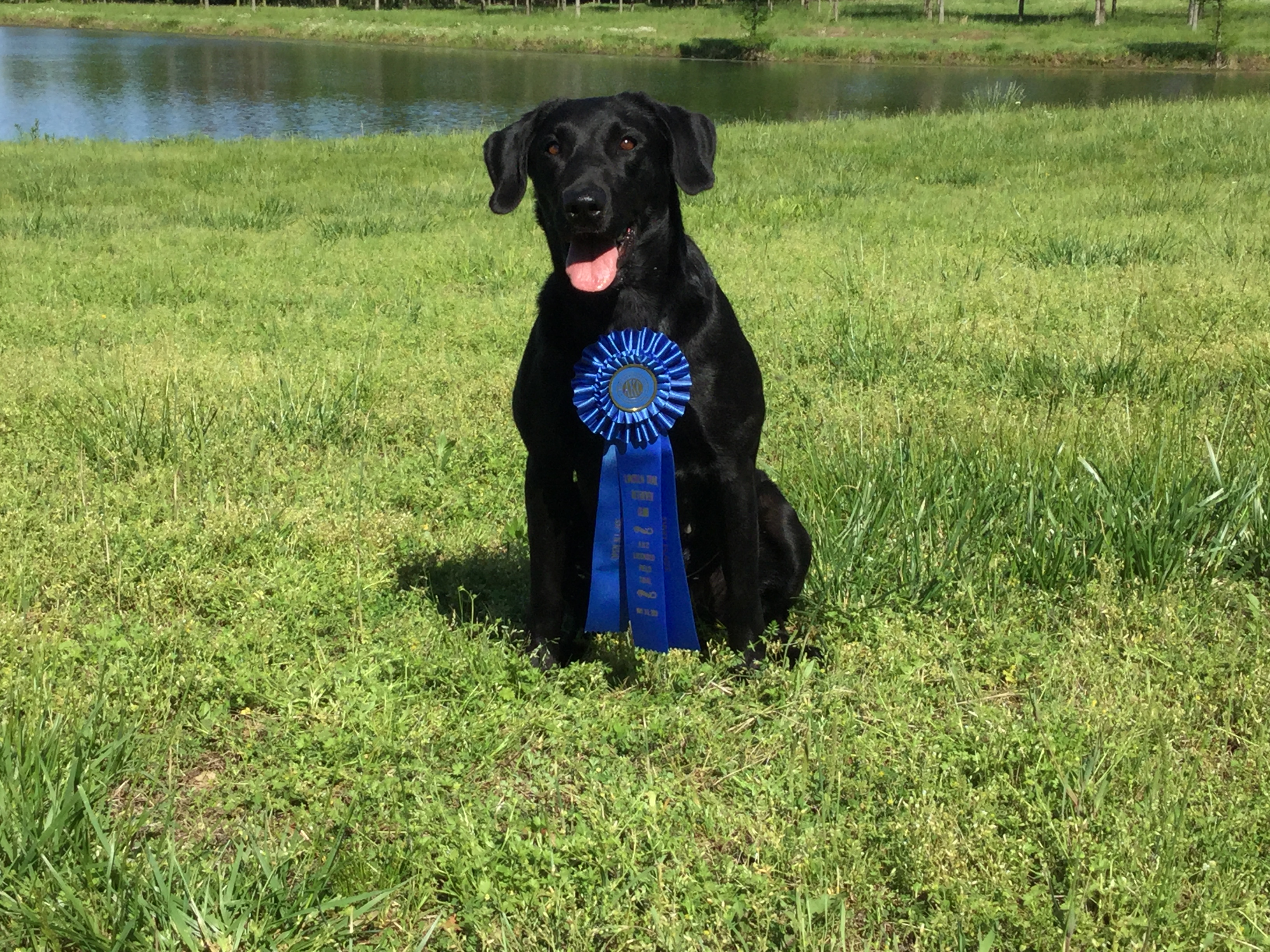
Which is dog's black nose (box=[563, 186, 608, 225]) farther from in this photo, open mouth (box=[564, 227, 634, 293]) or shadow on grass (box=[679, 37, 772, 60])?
shadow on grass (box=[679, 37, 772, 60])

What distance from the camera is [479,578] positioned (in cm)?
369

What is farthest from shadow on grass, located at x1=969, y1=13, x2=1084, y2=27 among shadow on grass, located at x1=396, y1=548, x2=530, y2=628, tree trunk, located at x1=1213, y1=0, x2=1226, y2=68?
shadow on grass, located at x1=396, y1=548, x2=530, y2=628

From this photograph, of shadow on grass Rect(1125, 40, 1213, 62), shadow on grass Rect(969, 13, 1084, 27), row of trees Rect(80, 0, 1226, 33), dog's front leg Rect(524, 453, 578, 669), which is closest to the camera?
dog's front leg Rect(524, 453, 578, 669)

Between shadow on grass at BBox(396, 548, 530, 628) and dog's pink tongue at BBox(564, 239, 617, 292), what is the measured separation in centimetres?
106

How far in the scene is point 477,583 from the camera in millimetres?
3660

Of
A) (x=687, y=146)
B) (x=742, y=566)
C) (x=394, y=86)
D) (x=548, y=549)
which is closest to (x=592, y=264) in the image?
(x=687, y=146)

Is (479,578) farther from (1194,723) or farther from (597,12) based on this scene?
(597,12)

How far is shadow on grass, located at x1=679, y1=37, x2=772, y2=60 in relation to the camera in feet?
172

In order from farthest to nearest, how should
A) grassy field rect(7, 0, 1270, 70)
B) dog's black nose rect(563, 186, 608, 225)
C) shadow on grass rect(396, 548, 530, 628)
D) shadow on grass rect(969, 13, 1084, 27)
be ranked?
shadow on grass rect(969, 13, 1084, 27)
grassy field rect(7, 0, 1270, 70)
shadow on grass rect(396, 548, 530, 628)
dog's black nose rect(563, 186, 608, 225)

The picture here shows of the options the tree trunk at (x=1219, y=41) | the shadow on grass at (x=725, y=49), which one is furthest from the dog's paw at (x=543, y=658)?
the shadow on grass at (x=725, y=49)

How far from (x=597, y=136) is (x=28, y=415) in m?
3.41

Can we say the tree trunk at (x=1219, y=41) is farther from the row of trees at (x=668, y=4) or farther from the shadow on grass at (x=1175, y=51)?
the row of trees at (x=668, y=4)

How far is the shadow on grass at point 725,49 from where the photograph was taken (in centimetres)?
5238

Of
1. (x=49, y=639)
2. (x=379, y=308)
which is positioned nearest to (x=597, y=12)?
(x=379, y=308)
